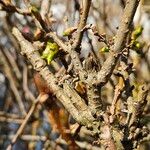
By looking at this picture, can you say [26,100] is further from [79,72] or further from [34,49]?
[79,72]

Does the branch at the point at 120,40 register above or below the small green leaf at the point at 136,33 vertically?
below

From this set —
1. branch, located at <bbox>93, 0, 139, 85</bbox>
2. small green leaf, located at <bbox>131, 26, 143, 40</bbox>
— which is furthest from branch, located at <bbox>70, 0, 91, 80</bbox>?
small green leaf, located at <bbox>131, 26, 143, 40</bbox>

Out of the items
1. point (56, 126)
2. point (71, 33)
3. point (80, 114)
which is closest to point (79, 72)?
point (80, 114)

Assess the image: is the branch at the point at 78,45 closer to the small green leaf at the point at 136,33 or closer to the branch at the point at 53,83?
the branch at the point at 53,83

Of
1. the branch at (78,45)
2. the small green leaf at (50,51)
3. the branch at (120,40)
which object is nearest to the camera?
the branch at (120,40)

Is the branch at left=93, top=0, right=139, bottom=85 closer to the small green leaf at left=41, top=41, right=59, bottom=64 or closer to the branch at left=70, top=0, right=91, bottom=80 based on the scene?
the branch at left=70, top=0, right=91, bottom=80

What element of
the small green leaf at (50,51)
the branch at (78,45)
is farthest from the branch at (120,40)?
the small green leaf at (50,51)

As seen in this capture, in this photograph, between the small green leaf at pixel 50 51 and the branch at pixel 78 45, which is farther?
the small green leaf at pixel 50 51

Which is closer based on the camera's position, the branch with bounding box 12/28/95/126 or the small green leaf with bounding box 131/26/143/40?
the branch with bounding box 12/28/95/126
